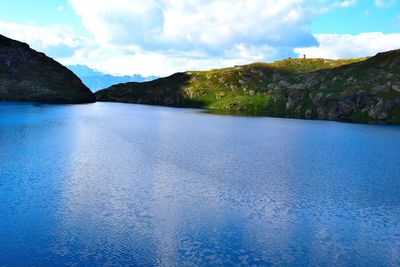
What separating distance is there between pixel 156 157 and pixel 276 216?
43018mm

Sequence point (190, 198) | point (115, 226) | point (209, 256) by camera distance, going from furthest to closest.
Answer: point (190, 198) < point (115, 226) < point (209, 256)

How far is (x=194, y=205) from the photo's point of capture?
5359 cm

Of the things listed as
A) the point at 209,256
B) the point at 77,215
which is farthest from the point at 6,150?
the point at 209,256

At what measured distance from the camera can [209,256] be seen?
37.6 meters

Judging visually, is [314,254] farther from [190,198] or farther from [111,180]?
[111,180]

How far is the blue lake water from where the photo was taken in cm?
3838

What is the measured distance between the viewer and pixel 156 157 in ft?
291

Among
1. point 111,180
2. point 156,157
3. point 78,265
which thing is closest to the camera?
point 78,265

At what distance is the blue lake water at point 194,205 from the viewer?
38375 millimetres

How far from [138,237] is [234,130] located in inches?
4254

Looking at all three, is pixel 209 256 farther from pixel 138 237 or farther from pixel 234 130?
pixel 234 130

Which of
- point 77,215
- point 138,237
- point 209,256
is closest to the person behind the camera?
point 209,256

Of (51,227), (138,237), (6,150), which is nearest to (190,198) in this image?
(138,237)

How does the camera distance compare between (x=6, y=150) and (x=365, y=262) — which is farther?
(x=6, y=150)
